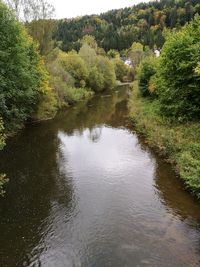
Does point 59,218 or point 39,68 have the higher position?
point 39,68

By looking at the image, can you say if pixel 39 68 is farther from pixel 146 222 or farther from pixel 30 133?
pixel 146 222

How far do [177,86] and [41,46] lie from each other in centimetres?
2443

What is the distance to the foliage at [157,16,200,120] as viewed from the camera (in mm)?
25375

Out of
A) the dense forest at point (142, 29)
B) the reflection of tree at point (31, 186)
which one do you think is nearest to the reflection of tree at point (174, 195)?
→ the reflection of tree at point (31, 186)

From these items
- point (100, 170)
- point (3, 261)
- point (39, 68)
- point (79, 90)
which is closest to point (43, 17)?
point (39, 68)

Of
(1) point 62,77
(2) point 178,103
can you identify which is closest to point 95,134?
(2) point 178,103

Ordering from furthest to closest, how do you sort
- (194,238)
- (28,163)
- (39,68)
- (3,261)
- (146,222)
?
(39,68), (28,163), (146,222), (194,238), (3,261)

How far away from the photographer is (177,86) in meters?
27.5

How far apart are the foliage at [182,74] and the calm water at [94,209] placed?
4555 millimetres

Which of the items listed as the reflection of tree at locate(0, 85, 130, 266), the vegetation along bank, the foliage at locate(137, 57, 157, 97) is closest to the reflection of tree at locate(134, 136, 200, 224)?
the vegetation along bank

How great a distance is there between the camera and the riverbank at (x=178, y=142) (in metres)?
17.8

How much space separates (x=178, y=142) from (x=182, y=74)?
646 cm

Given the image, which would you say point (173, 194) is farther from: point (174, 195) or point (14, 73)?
point (14, 73)

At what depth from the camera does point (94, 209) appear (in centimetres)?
1680
